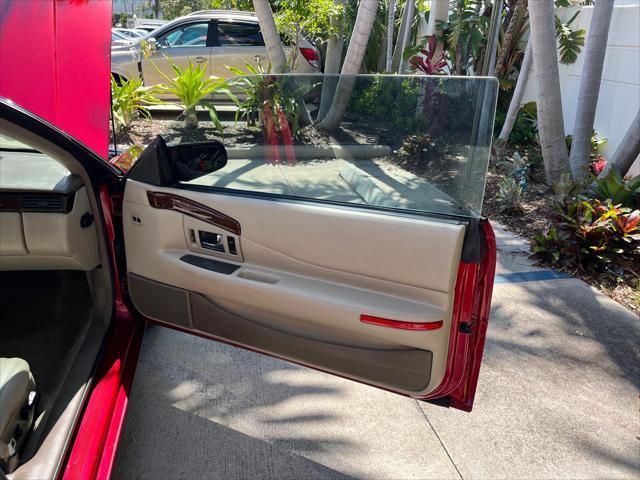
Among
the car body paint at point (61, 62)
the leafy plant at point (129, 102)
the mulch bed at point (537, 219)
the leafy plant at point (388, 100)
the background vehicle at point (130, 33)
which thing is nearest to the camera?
the leafy plant at point (388, 100)

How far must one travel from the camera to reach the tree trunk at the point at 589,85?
5.88 metres

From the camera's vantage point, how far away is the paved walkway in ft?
8.73

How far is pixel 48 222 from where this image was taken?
2.67m

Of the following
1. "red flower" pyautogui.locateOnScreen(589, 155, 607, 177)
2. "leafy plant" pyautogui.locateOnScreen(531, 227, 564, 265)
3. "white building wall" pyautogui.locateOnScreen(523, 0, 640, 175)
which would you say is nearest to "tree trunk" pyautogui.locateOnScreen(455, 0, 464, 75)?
"white building wall" pyautogui.locateOnScreen(523, 0, 640, 175)

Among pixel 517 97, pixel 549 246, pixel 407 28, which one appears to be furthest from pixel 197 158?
pixel 407 28

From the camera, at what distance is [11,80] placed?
9.80ft

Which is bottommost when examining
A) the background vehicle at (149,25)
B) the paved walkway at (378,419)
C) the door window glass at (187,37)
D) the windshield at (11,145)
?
the paved walkway at (378,419)

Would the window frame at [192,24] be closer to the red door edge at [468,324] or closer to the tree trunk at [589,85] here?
the tree trunk at [589,85]

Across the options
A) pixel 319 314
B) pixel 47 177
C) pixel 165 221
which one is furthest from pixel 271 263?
pixel 47 177

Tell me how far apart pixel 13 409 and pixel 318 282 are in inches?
45.9

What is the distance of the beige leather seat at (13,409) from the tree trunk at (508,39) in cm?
930

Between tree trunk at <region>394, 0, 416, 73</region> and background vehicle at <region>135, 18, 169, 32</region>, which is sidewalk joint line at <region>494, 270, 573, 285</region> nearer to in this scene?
tree trunk at <region>394, 0, 416, 73</region>

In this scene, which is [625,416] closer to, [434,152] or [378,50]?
[434,152]

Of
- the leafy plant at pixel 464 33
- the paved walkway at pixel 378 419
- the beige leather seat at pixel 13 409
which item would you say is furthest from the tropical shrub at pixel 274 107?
the leafy plant at pixel 464 33
